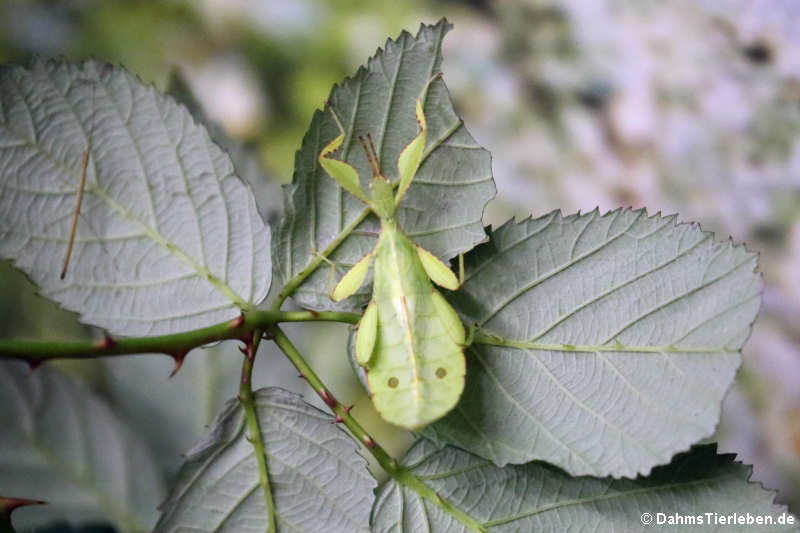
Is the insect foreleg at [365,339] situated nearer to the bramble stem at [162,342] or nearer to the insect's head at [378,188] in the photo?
the bramble stem at [162,342]

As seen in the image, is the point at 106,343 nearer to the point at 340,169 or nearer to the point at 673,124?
the point at 340,169

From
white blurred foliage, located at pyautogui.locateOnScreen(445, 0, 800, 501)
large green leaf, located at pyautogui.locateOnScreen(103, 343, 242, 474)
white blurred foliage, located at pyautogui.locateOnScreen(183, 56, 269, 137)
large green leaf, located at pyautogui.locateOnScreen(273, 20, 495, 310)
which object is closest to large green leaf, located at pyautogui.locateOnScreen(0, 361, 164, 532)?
large green leaf, located at pyautogui.locateOnScreen(103, 343, 242, 474)

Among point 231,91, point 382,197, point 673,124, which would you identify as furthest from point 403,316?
point 231,91

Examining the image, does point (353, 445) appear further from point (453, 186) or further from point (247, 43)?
point (247, 43)

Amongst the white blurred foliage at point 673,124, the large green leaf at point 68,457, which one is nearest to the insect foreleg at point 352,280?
the large green leaf at point 68,457

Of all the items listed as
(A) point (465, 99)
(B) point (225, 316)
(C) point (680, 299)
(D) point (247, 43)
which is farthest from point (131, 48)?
(C) point (680, 299)
